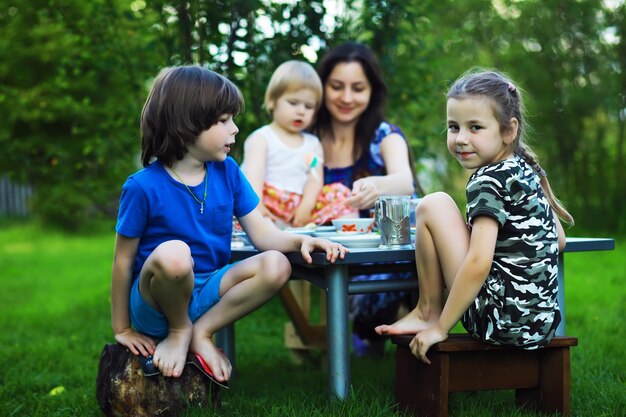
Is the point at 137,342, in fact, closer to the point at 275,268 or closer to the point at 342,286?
the point at 275,268

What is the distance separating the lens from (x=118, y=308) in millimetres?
2631

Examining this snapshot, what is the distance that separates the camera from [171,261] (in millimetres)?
2404

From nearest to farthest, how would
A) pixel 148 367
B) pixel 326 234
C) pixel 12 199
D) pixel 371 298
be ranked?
pixel 148 367 < pixel 326 234 < pixel 371 298 < pixel 12 199

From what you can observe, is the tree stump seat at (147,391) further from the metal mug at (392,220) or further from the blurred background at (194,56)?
the blurred background at (194,56)

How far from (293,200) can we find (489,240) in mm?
1492

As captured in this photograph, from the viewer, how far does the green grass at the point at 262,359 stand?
9.00 feet

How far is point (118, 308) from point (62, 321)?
8.66ft

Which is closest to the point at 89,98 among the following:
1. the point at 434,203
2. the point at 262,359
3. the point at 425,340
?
the point at 262,359

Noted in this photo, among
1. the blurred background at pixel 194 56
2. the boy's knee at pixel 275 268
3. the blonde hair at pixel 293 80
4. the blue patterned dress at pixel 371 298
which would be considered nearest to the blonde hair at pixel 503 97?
the boy's knee at pixel 275 268

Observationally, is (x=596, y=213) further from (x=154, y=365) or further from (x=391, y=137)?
(x=154, y=365)

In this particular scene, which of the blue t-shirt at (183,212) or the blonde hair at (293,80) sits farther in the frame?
the blonde hair at (293,80)

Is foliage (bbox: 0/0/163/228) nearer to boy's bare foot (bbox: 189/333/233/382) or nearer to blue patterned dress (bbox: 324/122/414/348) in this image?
blue patterned dress (bbox: 324/122/414/348)

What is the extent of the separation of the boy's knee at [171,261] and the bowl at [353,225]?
0.68m

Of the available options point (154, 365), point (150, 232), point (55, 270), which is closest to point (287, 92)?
point (150, 232)
